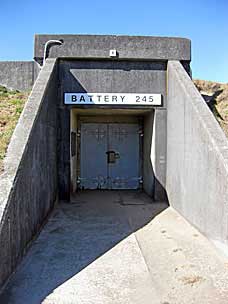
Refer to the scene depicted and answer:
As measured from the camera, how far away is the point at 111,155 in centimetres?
1073

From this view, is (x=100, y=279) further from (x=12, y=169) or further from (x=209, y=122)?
(x=209, y=122)

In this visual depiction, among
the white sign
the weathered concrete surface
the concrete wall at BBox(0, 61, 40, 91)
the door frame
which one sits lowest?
the door frame

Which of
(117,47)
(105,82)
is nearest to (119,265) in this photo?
(105,82)

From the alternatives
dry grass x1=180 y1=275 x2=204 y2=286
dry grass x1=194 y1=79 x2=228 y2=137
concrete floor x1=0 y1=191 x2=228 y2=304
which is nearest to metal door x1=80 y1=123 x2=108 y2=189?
concrete floor x1=0 y1=191 x2=228 y2=304

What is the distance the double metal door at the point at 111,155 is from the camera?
10.7 m

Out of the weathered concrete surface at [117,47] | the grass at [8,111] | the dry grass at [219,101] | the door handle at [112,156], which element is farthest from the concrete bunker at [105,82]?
the dry grass at [219,101]

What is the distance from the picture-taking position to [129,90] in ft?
28.2

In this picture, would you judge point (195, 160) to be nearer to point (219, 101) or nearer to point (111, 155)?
point (111, 155)

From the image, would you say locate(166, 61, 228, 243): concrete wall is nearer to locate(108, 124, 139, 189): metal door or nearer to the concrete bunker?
the concrete bunker

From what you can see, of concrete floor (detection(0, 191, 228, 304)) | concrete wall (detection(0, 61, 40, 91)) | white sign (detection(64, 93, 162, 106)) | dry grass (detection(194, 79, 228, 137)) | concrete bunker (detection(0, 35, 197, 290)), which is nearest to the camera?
concrete floor (detection(0, 191, 228, 304))

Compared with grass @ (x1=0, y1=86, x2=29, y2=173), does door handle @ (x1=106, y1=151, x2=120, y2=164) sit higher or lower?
lower

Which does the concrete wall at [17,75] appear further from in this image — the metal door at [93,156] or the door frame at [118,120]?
the metal door at [93,156]

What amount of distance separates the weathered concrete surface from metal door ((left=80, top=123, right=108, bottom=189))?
2.88 m

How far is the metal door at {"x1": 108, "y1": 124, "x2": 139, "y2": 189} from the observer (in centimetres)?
1072
